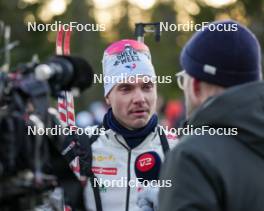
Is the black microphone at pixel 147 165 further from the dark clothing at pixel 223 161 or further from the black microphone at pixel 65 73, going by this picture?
the black microphone at pixel 65 73

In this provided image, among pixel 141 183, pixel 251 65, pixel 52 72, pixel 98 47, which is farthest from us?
pixel 98 47

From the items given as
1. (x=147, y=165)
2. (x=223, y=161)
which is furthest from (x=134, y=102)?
(x=223, y=161)

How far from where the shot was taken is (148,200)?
15.1 ft

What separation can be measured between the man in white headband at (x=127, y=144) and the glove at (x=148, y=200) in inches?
7.4

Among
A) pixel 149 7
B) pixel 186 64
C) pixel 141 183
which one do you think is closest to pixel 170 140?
pixel 141 183

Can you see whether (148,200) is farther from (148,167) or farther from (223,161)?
(223,161)

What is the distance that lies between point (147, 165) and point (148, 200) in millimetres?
389

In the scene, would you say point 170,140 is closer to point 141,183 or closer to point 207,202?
point 141,183

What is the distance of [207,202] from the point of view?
3.26 meters

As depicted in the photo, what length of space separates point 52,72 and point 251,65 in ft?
3.55

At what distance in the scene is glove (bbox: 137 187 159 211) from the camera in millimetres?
4555

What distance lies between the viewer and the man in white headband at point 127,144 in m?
4.87

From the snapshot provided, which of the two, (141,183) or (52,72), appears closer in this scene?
(52,72)

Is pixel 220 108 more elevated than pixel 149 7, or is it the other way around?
pixel 149 7
